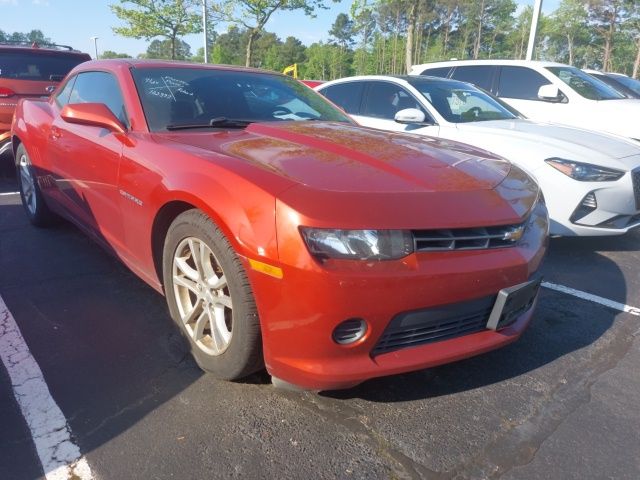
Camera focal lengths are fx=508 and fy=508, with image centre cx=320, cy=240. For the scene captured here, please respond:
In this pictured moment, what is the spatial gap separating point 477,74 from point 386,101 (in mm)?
2889

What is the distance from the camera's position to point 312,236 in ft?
6.07

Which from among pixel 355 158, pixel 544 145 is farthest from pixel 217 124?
pixel 544 145

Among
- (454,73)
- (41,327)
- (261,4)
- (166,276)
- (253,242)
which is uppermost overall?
(261,4)

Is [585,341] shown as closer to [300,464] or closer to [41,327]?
[300,464]

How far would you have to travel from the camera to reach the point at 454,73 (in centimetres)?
821

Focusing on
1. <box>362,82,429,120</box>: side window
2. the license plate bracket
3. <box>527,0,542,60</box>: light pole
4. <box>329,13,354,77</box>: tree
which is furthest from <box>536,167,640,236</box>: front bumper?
<box>329,13,354,77</box>: tree

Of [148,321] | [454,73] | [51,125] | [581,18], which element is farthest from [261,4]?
[581,18]

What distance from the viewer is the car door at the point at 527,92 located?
288 inches

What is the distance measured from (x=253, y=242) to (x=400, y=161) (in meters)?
0.87

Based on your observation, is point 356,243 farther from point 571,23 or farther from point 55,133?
point 571,23

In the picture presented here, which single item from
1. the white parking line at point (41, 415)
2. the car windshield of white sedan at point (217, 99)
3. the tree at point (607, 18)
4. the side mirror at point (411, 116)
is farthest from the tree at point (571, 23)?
the white parking line at point (41, 415)

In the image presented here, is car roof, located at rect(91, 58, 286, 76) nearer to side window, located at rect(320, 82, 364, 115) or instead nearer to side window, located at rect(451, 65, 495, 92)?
side window, located at rect(320, 82, 364, 115)

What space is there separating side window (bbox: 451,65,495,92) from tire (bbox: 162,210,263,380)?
21.7ft

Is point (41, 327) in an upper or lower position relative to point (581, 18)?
lower
